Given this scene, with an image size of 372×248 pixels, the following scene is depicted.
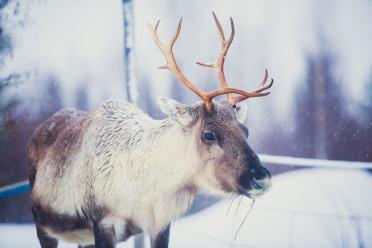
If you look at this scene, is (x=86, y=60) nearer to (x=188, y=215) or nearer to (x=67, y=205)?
(x=67, y=205)

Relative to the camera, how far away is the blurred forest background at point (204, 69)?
247 cm

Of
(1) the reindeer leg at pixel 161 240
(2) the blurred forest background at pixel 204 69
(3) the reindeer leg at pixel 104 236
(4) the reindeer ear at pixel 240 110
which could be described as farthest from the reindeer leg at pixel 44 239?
(4) the reindeer ear at pixel 240 110

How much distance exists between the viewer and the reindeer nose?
186 centimetres

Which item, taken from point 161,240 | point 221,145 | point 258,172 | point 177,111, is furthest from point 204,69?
point 161,240

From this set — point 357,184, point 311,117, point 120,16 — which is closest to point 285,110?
point 311,117

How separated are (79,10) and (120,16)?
0.89 ft

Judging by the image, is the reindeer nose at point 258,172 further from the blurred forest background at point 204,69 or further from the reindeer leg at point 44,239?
the reindeer leg at point 44,239

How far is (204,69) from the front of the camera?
8.30ft

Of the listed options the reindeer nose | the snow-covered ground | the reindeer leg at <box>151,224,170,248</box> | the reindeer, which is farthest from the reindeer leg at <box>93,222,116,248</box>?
the reindeer nose

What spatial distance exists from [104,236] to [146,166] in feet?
1.27

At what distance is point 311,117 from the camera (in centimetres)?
248

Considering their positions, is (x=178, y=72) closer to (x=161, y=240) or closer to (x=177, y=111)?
(x=177, y=111)

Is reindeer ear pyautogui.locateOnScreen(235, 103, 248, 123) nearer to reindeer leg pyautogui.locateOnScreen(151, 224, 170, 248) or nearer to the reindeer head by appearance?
the reindeer head

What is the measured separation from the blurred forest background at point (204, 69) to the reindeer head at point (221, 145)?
468 millimetres
